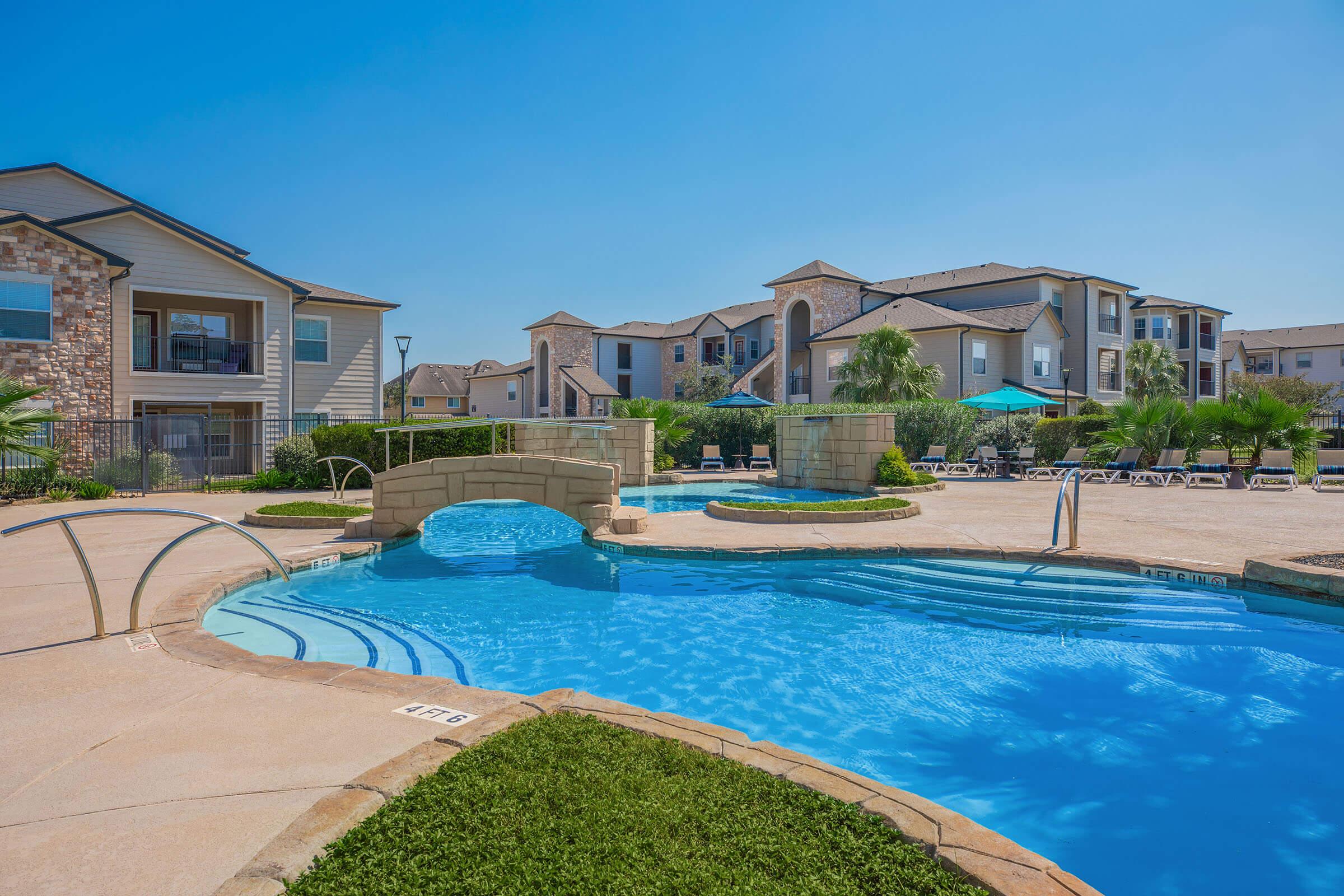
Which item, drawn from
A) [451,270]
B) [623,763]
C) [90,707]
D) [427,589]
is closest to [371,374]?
[451,270]

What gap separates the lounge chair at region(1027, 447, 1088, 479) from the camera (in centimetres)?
2044

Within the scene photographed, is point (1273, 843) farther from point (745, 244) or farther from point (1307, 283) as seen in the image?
point (1307, 283)

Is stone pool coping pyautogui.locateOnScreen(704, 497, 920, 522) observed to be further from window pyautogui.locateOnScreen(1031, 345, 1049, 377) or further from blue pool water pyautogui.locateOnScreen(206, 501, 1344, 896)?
window pyautogui.locateOnScreen(1031, 345, 1049, 377)

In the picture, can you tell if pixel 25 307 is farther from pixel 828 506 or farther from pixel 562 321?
pixel 562 321

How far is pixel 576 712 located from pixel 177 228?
23.0 m

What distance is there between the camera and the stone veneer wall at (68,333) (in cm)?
1767

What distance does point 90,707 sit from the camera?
399 centimetres

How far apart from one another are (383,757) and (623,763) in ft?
3.70

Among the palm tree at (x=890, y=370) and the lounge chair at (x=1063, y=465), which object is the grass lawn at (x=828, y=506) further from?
the palm tree at (x=890, y=370)

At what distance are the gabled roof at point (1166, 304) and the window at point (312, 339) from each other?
44.9 m

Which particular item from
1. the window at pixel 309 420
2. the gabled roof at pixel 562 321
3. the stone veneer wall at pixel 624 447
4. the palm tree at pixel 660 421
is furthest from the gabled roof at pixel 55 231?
the gabled roof at pixel 562 321

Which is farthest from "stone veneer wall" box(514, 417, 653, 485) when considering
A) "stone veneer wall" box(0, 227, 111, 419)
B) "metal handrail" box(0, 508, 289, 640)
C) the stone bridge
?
"metal handrail" box(0, 508, 289, 640)

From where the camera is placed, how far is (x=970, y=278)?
3966 centimetres

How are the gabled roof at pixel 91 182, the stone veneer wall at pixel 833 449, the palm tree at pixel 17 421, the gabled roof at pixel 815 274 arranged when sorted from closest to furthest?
the palm tree at pixel 17 421 → the stone veneer wall at pixel 833 449 → the gabled roof at pixel 91 182 → the gabled roof at pixel 815 274
